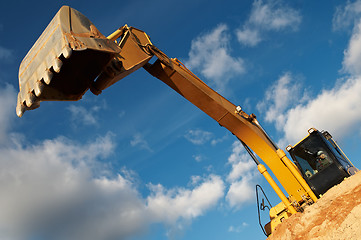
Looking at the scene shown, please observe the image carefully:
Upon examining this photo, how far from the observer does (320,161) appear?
8.44 metres

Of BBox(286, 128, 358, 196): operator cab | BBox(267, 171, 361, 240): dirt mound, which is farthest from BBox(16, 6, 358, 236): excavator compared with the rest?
BBox(267, 171, 361, 240): dirt mound

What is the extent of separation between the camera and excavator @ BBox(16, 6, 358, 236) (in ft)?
18.3

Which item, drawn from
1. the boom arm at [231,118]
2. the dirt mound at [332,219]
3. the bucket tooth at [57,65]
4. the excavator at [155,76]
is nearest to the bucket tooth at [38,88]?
the excavator at [155,76]

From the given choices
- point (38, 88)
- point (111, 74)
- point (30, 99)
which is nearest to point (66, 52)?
point (38, 88)

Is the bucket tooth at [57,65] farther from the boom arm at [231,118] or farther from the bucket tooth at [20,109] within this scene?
the boom arm at [231,118]

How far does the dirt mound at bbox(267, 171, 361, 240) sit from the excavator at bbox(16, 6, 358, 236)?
674 mm

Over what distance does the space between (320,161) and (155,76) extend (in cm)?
489

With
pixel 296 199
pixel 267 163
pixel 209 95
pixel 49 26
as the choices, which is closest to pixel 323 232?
pixel 296 199

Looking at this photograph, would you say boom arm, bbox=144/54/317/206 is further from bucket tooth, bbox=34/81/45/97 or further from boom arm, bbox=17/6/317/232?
bucket tooth, bbox=34/81/45/97

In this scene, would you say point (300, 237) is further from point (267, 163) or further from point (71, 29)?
point (71, 29)

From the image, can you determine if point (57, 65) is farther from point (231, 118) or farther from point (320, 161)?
point (320, 161)

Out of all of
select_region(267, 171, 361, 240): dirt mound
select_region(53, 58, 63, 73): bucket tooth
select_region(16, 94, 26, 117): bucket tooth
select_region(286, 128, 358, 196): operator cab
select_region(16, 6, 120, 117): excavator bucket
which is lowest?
select_region(267, 171, 361, 240): dirt mound

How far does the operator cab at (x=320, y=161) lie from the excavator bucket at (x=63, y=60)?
18.7ft

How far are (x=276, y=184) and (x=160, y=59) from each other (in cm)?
433
